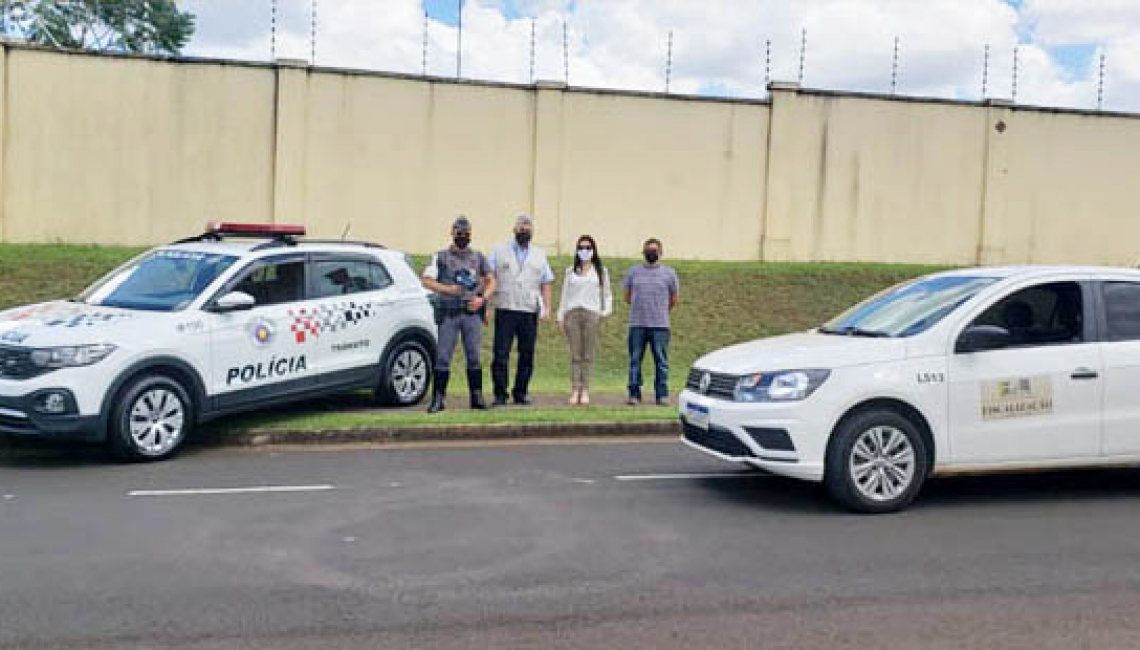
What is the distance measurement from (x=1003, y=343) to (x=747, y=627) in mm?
3300

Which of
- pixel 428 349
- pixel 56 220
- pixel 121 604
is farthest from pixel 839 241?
pixel 121 604

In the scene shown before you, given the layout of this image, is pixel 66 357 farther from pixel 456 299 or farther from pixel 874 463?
pixel 874 463

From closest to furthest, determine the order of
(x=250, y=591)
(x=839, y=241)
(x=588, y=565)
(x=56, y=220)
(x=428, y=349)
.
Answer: (x=250, y=591)
(x=588, y=565)
(x=428, y=349)
(x=56, y=220)
(x=839, y=241)

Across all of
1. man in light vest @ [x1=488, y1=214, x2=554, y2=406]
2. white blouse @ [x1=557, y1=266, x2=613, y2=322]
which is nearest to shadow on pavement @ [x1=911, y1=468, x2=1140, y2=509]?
white blouse @ [x1=557, y1=266, x2=613, y2=322]

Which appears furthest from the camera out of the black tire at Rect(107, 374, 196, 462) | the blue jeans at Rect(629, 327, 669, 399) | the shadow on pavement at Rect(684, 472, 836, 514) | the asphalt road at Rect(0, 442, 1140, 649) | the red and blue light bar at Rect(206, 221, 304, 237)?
the blue jeans at Rect(629, 327, 669, 399)

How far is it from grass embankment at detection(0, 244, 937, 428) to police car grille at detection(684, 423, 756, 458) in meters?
3.86

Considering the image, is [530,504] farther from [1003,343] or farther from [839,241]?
[839,241]

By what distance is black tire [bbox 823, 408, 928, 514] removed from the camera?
7.14 metres

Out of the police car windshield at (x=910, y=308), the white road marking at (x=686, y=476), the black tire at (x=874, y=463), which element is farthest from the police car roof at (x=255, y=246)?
the black tire at (x=874, y=463)

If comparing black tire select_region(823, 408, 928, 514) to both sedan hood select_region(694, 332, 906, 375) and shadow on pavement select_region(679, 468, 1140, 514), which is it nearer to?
shadow on pavement select_region(679, 468, 1140, 514)

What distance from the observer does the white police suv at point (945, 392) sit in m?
7.15

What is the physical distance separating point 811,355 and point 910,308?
103 centimetres

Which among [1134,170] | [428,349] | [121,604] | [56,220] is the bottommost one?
[121,604]

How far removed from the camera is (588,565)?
5992 mm
